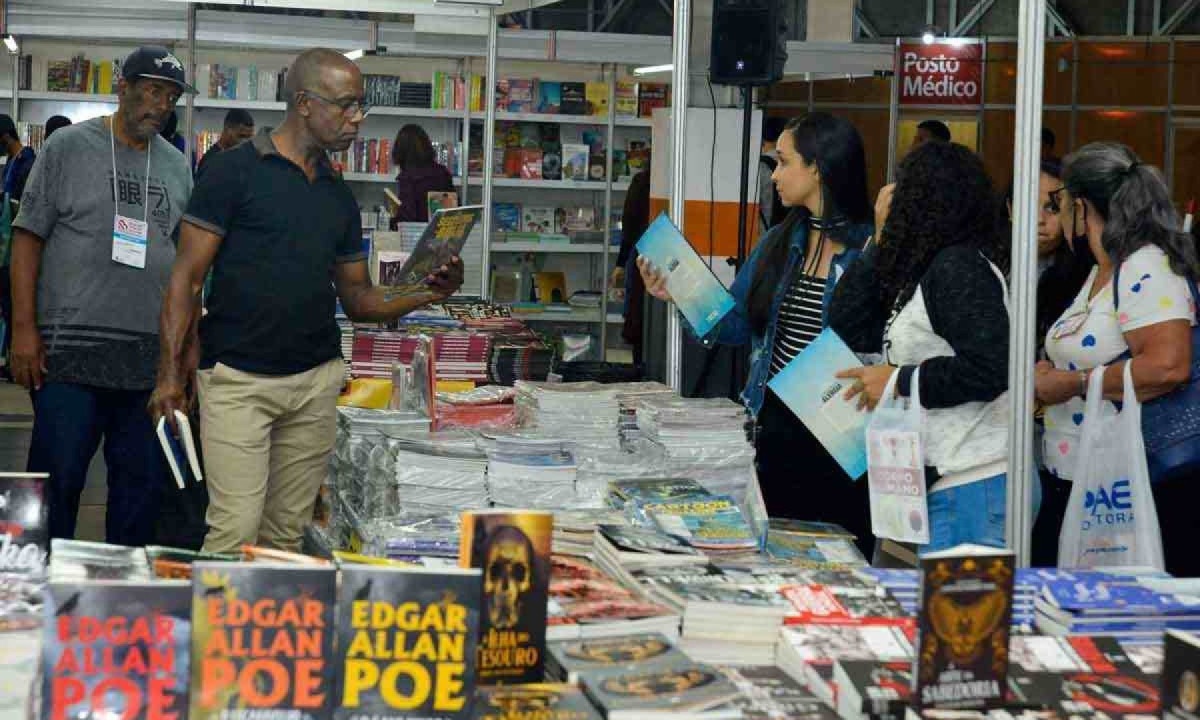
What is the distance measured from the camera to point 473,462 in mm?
3375

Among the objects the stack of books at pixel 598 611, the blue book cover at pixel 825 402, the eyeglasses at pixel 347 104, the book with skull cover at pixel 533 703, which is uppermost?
the eyeglasses at pixel 347 104

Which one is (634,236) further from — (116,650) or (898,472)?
(116,650)

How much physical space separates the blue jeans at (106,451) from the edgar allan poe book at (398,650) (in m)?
2.67

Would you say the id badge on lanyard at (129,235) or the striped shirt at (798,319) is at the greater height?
the id badge on lanyard at (129,235)

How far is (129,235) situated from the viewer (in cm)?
435

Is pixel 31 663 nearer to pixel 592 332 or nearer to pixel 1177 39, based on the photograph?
pixel 592 332

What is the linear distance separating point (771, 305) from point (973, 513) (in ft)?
3.15

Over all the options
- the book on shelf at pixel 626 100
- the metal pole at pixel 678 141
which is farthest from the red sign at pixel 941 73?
the metal pole at pixel 678 141

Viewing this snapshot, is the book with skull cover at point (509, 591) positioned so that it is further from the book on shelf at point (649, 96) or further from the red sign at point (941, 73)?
the red sign at point (941, 73)

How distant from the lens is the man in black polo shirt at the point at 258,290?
3.70m

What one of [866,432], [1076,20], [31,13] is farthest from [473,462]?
[1076,20]

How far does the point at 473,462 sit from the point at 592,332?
28.5 ft

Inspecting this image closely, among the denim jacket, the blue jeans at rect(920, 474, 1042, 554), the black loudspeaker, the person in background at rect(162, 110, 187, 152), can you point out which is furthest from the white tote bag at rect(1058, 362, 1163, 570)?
the black loudspeaker

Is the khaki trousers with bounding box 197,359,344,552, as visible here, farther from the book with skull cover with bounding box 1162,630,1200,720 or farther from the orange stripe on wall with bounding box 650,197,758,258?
the orange stripe on wall with bounding box 650,197,758,258
